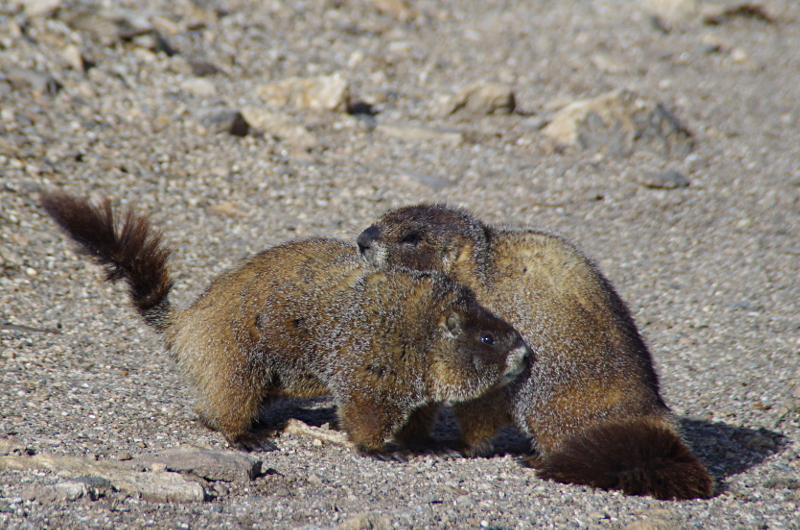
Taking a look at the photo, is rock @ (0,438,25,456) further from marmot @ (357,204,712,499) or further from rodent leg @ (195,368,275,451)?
marmot @ (357,204,712,499)

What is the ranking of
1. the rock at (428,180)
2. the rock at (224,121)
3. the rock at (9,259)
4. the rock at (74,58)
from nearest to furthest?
the rock at (9,259) → the rock at (428,180) → the rock at (224,121) → the rock at (74,58)

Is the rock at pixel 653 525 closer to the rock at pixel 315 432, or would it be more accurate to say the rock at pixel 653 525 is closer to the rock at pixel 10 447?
the rock at pixel 315 432

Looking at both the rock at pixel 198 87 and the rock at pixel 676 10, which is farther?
the rock at pixel 676 10

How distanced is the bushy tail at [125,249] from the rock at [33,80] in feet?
18.2

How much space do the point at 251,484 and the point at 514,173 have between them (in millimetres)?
7400

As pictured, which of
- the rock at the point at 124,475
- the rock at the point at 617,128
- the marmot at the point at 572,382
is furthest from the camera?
the rock at the point at 617,128

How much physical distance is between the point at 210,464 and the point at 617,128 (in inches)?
350

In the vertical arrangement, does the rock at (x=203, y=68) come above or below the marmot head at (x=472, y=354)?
below

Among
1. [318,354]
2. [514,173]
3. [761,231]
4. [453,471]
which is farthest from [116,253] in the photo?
[761,231]

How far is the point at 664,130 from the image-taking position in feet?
38.4

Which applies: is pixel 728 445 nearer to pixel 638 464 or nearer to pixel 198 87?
pixel 638 464

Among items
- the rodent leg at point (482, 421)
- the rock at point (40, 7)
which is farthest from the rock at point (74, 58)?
the rodent leg at point (482, 421)

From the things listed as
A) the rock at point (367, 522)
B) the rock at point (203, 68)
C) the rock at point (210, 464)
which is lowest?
the rock at point (203, 68)

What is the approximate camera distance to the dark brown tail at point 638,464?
477 cm
